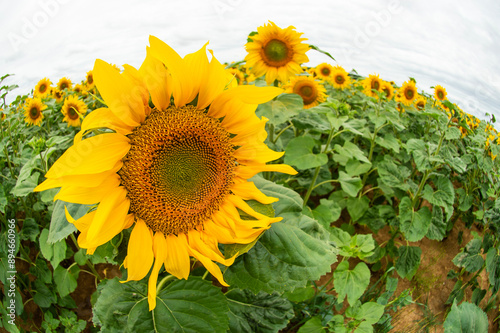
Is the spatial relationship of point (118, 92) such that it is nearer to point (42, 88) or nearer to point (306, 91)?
point (306, 91)

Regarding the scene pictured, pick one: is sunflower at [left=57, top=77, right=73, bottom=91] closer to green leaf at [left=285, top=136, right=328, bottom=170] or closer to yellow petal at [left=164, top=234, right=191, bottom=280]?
green leaf at [left=285, top=136, right=328, bottom=170]

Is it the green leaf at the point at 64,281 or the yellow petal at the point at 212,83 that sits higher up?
the yellow petal at the point at 212,83

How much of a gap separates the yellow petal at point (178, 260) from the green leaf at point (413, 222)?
1.77 metres

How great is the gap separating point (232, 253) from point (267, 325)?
0.61 metres

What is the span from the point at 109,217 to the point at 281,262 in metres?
0.50

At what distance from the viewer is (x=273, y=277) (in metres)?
0.93

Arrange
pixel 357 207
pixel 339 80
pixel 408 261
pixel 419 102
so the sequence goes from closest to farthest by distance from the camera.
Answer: pixel 408 261 → pixel 357 207 → pixel 339 80 → pixel 419 102

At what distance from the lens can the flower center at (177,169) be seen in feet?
2.48

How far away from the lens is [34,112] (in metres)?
3.01

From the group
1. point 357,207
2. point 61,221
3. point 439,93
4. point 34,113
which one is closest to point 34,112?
point 34,113

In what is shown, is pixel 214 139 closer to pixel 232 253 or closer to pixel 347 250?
pixel 232 253

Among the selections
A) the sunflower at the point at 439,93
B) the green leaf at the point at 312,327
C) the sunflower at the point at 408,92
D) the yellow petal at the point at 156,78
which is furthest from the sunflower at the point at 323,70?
the yellow petal at the point at 156,78

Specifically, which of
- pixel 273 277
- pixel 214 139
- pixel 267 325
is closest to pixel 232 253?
pixel 273 277

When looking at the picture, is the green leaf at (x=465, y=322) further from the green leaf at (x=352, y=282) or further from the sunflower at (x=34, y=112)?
the sunflower at (x=34, y=112)
